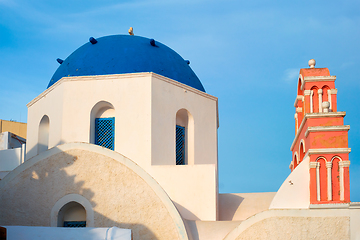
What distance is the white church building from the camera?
30.2 ft

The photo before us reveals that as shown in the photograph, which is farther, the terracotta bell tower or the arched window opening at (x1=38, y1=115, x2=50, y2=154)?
the arched window opening at (x1=38, y1=115, x2=50, y2=154)

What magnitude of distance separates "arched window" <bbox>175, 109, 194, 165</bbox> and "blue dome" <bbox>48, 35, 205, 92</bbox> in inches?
40.5

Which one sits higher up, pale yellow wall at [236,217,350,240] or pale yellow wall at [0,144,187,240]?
pale yellow wall at [0,144,187,240]

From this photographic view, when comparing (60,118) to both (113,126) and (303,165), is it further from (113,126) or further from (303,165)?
(303,165)

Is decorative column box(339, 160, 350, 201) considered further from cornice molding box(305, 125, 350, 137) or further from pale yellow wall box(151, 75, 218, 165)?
pale yellow wall box(151, 75, 218, 165)

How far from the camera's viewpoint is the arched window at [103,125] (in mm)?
11844

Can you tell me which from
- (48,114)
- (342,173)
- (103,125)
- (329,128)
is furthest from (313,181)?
(48,114)

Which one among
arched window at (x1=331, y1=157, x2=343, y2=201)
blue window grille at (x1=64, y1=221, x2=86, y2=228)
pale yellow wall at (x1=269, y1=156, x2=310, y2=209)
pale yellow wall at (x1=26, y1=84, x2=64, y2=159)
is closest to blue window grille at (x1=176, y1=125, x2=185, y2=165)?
pale yellow wall at (x1=26, y1=84, x2=64, y2=159)

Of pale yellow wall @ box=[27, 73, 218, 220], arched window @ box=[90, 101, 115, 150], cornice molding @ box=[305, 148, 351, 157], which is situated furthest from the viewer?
arched window @ box=[90, 101, 115, 150]

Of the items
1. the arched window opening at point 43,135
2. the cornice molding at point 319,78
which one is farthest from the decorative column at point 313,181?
the arched window opening at point 43,135

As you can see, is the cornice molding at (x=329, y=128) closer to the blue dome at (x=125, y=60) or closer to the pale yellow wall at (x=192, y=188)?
the pale yellow wall at (x=192, y=188)

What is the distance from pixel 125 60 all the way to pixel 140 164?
9.54ft

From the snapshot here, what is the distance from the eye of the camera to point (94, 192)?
952 cm

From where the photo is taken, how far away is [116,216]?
9.38m
